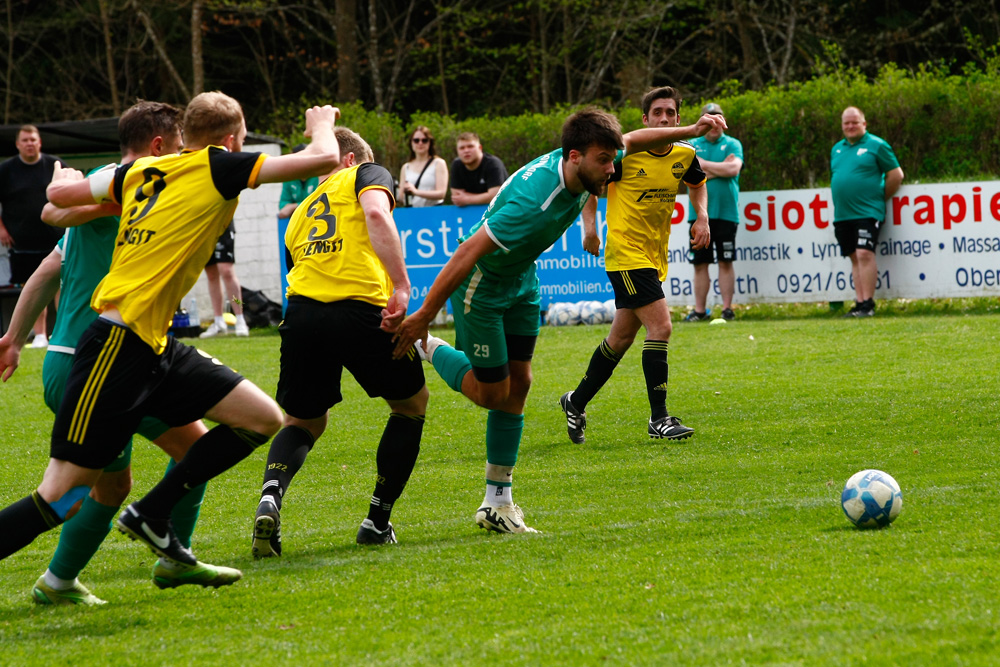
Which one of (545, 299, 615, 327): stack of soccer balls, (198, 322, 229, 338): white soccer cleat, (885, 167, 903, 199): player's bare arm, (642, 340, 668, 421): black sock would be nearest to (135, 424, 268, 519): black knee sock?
(642, 340, 668, 421): black sock

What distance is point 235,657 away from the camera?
378cm

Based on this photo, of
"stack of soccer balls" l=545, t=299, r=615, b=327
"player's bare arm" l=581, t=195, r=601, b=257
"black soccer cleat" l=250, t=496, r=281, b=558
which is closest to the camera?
"black soccer cleat" l=250, t=496, r=281, b=558

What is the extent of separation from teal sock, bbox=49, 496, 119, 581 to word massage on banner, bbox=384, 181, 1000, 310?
1031cm

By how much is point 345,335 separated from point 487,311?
0.73 m

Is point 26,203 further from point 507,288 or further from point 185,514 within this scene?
point 185,514

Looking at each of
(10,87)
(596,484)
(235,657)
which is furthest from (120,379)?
(10,87)

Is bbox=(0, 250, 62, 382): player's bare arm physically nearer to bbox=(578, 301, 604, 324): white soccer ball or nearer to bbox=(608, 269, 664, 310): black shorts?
bbox=(608, 269, 664, 310): black shorts

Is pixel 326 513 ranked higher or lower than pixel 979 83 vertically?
lower

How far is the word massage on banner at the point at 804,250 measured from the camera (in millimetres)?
13930

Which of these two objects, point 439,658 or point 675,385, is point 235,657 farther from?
point 675,385

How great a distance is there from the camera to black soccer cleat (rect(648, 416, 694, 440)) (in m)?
7.89

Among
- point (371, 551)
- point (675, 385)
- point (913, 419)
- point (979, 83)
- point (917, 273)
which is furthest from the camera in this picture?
point (979, 83)

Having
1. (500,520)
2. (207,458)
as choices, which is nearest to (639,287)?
(500,520)

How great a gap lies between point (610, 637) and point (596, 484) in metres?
Result: 2.93
